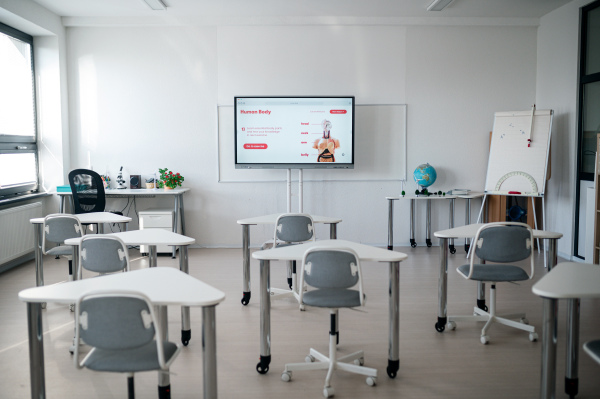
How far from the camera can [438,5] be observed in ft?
23.3

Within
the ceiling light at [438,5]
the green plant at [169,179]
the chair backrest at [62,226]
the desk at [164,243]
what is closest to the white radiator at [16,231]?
the green plant at [169,179]

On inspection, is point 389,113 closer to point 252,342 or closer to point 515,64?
point 515,64

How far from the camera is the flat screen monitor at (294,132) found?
761 cm

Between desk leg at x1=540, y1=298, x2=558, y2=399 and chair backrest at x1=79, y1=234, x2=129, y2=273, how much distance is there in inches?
103

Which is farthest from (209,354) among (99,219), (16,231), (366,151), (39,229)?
(366,151)

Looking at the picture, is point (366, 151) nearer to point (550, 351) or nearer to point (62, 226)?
point (62, 226)

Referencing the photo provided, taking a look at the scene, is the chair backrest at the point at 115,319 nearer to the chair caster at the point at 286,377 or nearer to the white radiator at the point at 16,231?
the chair caster at the point at 286,377

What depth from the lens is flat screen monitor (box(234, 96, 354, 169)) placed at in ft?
25.0

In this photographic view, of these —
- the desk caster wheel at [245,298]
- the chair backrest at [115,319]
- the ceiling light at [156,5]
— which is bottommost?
the desk caster wheel at [245,298]

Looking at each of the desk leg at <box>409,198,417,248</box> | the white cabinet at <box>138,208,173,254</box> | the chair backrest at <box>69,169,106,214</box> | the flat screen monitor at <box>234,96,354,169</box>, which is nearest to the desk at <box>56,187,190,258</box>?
the white cabinet at <box>138,208,173,254</box>

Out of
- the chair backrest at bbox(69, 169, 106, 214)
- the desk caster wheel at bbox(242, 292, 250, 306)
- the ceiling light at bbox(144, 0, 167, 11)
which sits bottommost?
the desk caster wheel at bbox(242, 292, 250, 306)

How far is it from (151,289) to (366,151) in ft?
18.2

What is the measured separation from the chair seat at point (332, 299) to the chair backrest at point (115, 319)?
3.60 feet

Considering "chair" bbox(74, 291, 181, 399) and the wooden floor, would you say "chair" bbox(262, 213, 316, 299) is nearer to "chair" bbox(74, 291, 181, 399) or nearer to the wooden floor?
the wooden floor
